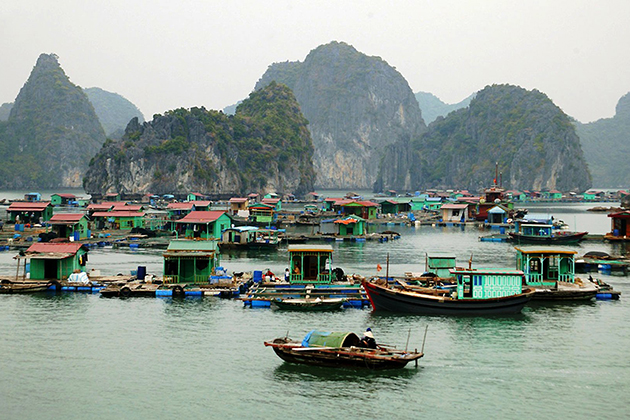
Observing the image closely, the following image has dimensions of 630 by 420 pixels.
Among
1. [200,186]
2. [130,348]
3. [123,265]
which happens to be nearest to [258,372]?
[130,348]

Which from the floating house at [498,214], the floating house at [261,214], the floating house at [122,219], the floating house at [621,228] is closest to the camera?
the floating house at [621,228]

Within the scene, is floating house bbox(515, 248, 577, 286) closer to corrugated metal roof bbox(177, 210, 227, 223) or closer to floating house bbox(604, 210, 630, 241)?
corrugated metal roof bbox(177, 210, 227, 223)

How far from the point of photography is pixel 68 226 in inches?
2655

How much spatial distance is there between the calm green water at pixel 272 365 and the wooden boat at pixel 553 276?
3.17ft

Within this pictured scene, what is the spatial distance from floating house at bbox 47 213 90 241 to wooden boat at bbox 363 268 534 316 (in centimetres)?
4198

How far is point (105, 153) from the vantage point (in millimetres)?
175000

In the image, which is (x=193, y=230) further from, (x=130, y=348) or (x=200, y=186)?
(x=200, y=186)

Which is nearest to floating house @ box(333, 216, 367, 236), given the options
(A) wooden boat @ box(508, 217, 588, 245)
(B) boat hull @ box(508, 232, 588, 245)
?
(A) wooden boat @ box(508, 217, 588, 245)

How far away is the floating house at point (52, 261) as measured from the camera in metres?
41.7

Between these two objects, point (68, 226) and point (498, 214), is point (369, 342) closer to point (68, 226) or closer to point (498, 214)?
point (68, 226)

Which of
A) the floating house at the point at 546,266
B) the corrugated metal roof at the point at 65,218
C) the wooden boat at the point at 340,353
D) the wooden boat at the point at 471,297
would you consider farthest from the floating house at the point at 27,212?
the wooden boat at the point at 340,353

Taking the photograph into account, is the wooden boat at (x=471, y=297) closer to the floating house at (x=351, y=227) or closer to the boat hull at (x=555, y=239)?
the boat hull at (x=555, y=239)

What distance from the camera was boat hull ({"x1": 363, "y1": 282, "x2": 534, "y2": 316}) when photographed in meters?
34.1

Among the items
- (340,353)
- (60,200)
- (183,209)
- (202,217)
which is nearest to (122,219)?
(183,209)
